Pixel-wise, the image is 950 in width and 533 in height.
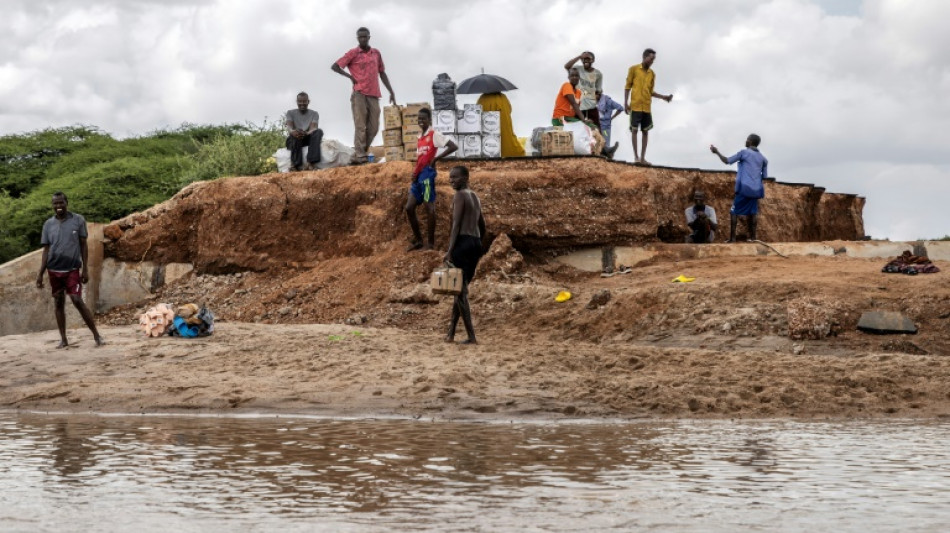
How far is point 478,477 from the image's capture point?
21.1ft

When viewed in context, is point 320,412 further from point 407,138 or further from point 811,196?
point 811,196

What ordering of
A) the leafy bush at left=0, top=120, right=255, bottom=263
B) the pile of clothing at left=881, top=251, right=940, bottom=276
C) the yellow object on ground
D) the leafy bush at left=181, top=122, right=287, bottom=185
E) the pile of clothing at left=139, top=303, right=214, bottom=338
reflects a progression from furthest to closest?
the leafy bush at left=0, top=120, right=255, bottom=263, the leafy bush at left=181, top=122, right=287, bottom=185, the yellow object on ground, the pile of clothing at left=881, top=251, right=940, bottom=276, the pile of clothing at left=139, top=303, right=214, bottom=338

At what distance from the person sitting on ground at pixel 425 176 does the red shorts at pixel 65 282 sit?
4.50 m

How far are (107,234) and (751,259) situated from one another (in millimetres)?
9237

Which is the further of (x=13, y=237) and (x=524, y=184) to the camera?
(x=13, y=237)

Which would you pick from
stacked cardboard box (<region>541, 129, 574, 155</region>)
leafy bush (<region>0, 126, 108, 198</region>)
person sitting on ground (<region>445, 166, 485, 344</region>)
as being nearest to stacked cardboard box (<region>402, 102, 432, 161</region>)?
stacked cardboard box (<region>541, 129, 574, 155</region>)

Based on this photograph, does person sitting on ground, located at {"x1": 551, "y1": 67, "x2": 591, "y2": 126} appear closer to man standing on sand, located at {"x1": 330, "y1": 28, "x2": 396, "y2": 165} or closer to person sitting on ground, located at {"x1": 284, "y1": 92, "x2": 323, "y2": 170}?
man standing on sand, located at {"x1": 330, "y1": 28, "x2": 396, "y2": 165}

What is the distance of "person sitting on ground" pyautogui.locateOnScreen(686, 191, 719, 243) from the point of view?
55.3 ft

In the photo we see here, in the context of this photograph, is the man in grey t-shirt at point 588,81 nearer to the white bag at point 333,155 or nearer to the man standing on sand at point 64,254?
the white bag at point 333,155

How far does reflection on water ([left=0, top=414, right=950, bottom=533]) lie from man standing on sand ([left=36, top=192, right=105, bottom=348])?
3.38 metres

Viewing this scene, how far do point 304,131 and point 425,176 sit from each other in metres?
3.14

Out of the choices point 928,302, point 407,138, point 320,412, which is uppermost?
point 407,138

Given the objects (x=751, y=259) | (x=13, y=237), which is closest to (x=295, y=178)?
(x=751, y=259)

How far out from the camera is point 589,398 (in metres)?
9.67
